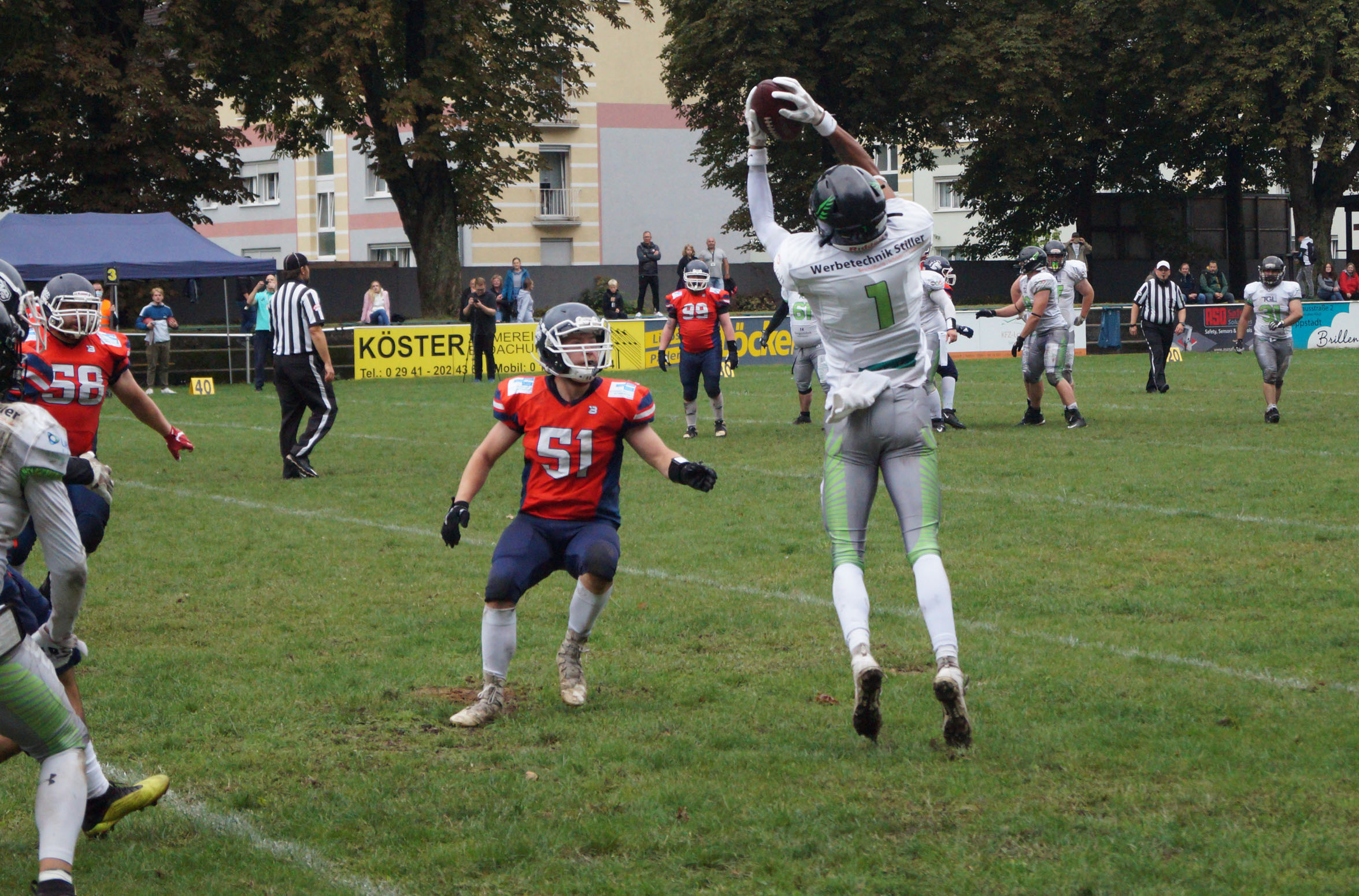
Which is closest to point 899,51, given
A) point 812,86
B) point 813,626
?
point 812,86

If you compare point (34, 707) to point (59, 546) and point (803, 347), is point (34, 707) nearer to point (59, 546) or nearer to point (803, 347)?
point (59, 546)

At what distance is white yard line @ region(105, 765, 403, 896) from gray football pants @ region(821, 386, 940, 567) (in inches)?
81.7

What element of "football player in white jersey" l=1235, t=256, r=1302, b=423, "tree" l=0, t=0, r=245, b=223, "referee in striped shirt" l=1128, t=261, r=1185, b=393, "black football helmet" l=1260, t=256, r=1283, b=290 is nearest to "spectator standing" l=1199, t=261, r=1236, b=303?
"referee in striped shirt" l=1128, t=261, r=1185, b=393

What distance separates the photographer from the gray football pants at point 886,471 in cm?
545

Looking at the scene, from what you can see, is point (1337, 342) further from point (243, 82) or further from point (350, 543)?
point (350, 543)

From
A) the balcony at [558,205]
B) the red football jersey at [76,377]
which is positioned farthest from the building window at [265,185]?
the red football jersey at [76,377]

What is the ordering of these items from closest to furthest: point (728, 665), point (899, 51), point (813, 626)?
point (728, 665) → point (813, 626) → point (899, 51)

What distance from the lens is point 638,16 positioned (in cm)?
5397

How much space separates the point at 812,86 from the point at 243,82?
16220 millimetres

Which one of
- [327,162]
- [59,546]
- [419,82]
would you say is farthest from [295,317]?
[327,162]

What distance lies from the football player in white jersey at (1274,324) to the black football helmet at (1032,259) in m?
2.38

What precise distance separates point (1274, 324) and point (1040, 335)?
261 cm

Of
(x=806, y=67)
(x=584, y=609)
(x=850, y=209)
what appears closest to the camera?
(x=850, y=209)

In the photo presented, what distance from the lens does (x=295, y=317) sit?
13828 millimetres
